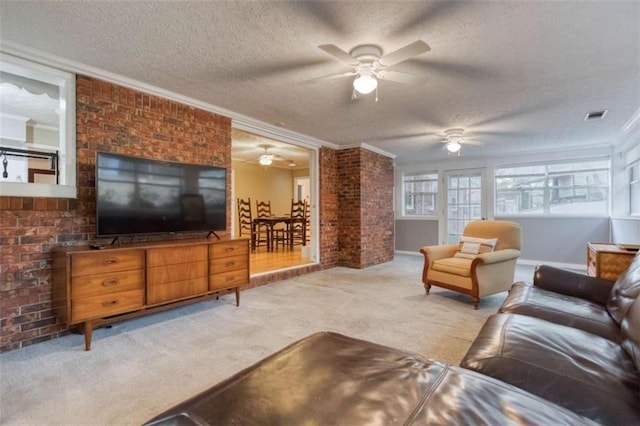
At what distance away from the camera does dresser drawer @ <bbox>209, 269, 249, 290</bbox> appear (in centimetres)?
314

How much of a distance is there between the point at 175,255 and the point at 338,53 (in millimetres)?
2199

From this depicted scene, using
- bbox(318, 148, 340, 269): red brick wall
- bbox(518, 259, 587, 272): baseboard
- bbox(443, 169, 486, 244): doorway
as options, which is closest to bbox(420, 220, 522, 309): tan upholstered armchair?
bbox(318, 148, 340, 269): red brick wall

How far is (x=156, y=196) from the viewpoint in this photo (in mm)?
2938

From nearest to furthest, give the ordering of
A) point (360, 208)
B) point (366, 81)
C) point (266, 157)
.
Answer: point (366, 81) < point (360, 208) < point (266, 157)

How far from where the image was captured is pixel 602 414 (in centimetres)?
98

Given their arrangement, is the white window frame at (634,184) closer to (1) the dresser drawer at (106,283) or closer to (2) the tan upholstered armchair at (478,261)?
(2) the tan upholstered armchair at (478,261)

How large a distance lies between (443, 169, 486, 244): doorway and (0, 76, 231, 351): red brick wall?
562cm

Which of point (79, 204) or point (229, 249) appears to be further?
point (229, 249)

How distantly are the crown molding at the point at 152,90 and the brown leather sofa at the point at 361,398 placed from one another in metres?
2.94

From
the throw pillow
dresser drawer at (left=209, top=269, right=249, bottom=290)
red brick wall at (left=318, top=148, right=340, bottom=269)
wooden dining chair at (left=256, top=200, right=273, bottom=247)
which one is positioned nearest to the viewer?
dresser drawer at (left=209, top=269, right=249, bottom=290)

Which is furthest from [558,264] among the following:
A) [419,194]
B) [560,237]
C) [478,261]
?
[478,261]

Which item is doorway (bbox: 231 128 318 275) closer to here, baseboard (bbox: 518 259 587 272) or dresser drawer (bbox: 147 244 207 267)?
dresser drawer (bbox: 147 244 207 267)

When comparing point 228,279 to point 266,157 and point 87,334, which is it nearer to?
point 87,334

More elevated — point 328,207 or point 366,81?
point 366,81
